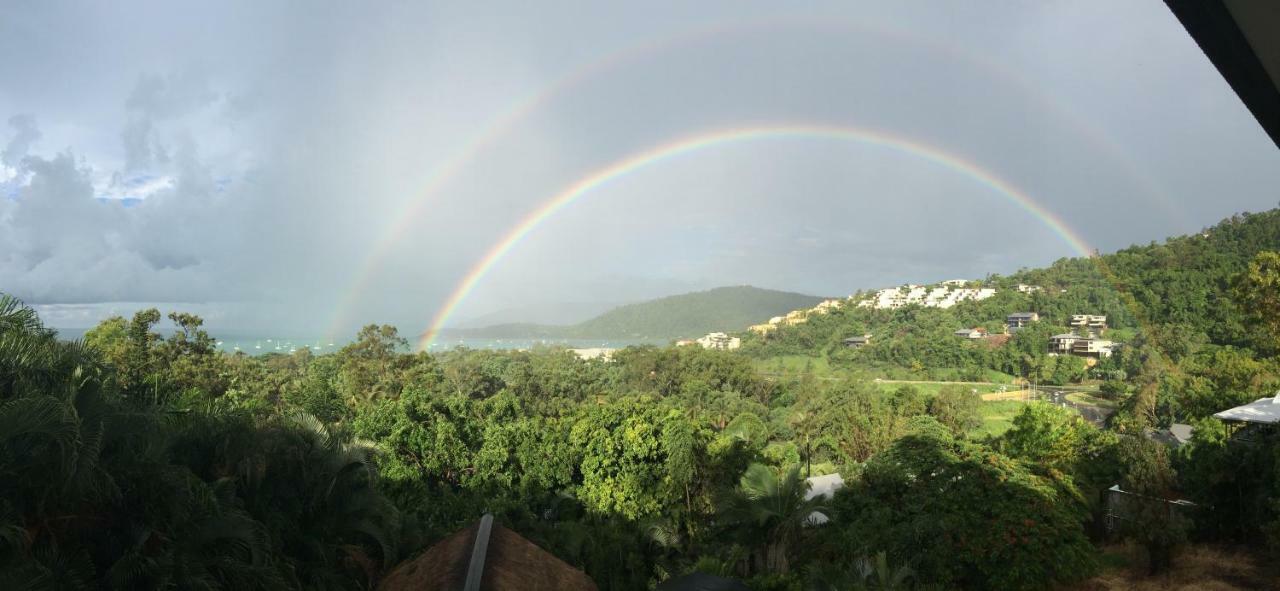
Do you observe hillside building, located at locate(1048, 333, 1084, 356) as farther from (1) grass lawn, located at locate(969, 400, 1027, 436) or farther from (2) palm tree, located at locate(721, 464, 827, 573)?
(2) palm tree, located at locate(721, 464, 827, 573)

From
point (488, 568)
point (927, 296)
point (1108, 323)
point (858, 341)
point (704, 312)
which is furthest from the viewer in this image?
point (704, 312)

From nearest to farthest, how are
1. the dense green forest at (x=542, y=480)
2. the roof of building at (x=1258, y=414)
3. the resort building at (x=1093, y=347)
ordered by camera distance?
the dense green forest at (x=542, y=480)
the roof of building at (x=1258, y=414)
the resort building at (x=1093, y=347)

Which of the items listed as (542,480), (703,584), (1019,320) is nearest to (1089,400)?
(1019,320)

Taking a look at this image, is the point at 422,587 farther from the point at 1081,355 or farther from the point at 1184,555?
the point at 1081,355

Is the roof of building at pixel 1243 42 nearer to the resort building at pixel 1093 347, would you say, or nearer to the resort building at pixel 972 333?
the resort building at pixel 1093 347

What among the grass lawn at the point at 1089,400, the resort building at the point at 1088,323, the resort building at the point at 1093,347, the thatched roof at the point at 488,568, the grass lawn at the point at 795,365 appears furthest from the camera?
the grass lawn at the point at 795,365

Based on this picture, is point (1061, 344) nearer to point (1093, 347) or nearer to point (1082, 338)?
point (1093, 347)

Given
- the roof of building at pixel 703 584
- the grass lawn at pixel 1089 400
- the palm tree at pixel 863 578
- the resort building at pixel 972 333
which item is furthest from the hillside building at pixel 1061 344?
the roof of building at pixel 703 584

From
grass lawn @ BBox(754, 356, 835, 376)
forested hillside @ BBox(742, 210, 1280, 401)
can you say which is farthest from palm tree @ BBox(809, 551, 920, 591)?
grass lawn @ BBox(754, 356, 835, 376)
